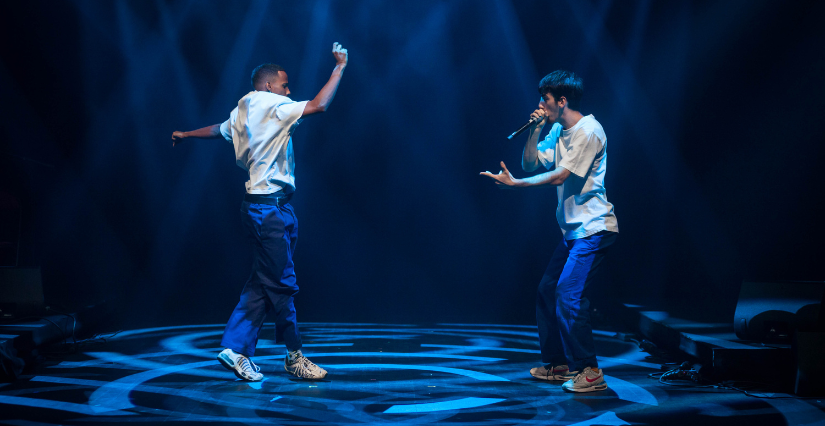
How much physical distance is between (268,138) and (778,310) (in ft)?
8.60

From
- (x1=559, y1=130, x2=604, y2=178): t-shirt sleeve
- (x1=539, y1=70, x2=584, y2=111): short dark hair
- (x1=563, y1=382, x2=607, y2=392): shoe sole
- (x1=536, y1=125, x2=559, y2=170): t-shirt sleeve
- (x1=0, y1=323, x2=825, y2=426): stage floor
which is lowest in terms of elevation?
(x1=0, y1=323, x2=825, y2=426): stage floor

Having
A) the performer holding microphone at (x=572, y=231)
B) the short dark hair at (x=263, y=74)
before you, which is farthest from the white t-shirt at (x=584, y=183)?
the short dark hair at (x=263, y=74)

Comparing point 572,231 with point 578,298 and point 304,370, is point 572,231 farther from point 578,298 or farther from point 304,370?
Result: point 304,370

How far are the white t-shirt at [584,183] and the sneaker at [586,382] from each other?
23.8 inches

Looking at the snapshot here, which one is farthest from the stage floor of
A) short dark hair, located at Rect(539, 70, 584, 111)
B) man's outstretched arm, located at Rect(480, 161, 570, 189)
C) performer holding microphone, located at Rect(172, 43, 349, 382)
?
short dark hair, located at Rect(539, 70, 584, 111)

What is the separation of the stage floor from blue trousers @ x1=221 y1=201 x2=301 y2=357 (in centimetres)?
21

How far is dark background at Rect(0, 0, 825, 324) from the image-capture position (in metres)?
5.82

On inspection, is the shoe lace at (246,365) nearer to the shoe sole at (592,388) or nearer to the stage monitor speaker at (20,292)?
the shoe sole at (592,388)

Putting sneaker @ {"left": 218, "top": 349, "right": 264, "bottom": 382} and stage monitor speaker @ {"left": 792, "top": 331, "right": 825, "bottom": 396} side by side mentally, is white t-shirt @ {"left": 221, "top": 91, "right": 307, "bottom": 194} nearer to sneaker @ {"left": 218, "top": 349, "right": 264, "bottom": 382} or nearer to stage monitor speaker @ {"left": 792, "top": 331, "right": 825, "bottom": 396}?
sneaker @ {"left": 218, "top": 349, "right": 264, "bottom": 382}

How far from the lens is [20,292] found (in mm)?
3699

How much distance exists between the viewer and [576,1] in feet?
20.0

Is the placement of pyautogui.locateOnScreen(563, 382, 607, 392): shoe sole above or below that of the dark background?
below

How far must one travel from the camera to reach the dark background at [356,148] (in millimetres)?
5816

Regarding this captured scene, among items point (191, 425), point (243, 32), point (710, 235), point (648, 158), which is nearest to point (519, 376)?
point (191, 425)
